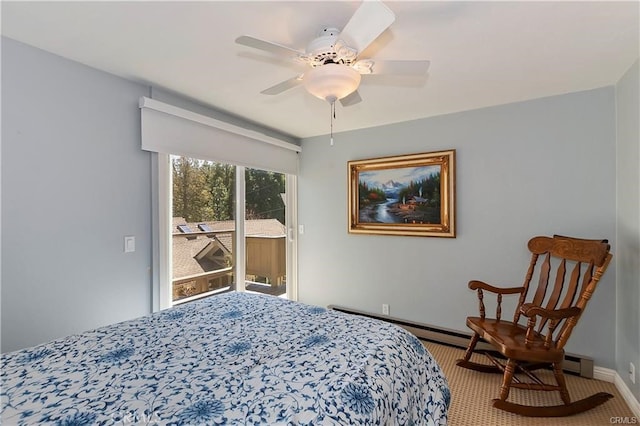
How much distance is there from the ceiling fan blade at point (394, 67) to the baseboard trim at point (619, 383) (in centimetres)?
249

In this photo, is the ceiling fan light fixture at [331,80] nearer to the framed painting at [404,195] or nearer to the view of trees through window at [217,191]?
the view of trees through window at [217,191]

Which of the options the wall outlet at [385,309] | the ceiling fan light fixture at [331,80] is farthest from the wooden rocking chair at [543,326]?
the ceiling fan light fixture at [331,80]

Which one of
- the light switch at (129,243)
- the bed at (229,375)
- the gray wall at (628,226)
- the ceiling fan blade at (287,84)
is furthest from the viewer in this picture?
the light switch at (129,243)

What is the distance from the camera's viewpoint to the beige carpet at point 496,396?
1863mm

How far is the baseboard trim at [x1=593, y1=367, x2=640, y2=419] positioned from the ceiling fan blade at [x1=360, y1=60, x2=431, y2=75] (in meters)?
2.49

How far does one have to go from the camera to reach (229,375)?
1.15 meters

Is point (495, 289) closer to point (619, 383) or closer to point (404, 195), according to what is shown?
point (619, 383)

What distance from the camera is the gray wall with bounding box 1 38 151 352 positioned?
1680mm

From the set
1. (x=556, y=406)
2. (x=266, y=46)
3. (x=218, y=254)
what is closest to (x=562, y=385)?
(x=556, y=406)

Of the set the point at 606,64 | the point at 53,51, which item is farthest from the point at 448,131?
the point at 53,51

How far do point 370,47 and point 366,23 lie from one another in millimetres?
537

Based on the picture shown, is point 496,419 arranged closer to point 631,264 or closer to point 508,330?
point 508,330

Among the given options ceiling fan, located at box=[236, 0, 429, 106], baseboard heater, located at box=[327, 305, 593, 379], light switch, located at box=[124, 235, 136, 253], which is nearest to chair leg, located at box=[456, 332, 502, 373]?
baseboard heater, located at box=[327, 305, 593, 379]

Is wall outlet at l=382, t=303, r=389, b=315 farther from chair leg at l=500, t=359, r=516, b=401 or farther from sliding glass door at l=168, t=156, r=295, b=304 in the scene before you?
chair leg at l=500, t=359, r=516, b=401
